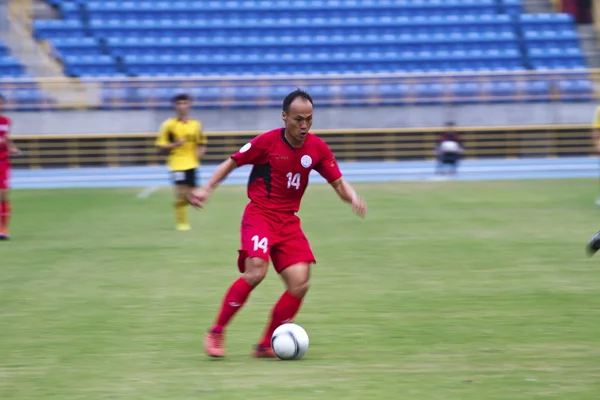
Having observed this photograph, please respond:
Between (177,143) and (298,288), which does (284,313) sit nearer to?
(298,288)

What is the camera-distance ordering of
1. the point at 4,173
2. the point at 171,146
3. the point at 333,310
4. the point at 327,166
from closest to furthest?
the point at 327,166
the point at 333,310
the point at 4,173
the point at 171,146

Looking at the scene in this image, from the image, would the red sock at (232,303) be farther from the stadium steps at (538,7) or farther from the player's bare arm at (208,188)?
the stadium steps at (538,7)

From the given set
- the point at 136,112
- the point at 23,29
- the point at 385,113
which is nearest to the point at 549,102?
the point at 385,113

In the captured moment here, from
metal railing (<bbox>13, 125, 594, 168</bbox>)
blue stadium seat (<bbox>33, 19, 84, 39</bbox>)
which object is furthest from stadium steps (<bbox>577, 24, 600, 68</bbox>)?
blue stadium seat (<bbox>33, 19, 84, 39</bbox>)

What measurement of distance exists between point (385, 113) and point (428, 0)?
7803 millimetres

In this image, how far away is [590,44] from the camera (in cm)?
3422

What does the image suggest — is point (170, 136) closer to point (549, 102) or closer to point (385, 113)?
point (385, 113)

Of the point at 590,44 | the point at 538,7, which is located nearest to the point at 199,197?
the point at 590,44

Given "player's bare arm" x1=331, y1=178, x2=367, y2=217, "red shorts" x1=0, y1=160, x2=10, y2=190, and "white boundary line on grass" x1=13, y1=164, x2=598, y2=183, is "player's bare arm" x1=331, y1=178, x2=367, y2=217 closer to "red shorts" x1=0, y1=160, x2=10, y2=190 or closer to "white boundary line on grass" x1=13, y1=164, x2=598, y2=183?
"red shorts" x1=0, y1=160, x2=10, y2=190

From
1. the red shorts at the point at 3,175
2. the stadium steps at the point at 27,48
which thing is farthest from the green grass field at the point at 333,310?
the stadium steps at the point at 27,48

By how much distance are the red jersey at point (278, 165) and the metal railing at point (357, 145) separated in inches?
908

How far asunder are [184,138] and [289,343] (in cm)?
856

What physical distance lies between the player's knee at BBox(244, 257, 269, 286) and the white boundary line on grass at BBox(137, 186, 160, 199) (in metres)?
14.4

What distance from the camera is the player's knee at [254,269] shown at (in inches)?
245
